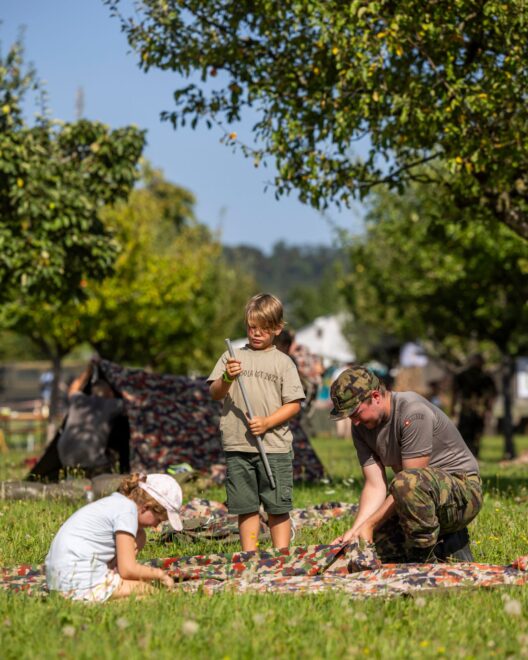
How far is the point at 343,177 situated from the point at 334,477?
13.1ft

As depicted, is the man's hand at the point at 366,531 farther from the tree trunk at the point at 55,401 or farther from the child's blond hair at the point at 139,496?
the tree trunk at the point at 55,401

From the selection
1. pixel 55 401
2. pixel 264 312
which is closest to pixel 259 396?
pixel 264 312

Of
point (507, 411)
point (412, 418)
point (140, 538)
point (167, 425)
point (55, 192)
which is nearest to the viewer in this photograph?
point (140, 538)

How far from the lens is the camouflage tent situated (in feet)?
37.6

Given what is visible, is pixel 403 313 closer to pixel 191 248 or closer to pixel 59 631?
pixel 191 248

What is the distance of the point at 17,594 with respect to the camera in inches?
202

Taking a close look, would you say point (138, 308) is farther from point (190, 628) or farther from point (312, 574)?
point (190, 628)

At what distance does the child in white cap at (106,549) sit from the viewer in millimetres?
5062

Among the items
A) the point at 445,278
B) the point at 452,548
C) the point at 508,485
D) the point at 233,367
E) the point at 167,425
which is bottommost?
the point at 508,485

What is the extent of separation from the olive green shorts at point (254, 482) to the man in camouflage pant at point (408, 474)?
1.82 feet

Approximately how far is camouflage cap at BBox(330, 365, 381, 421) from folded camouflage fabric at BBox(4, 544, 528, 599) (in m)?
0.86

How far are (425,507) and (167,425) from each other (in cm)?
631

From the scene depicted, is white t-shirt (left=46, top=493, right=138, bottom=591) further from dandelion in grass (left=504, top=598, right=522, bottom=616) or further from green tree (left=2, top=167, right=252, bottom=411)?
green tree (left=2, top=167, right=252, bottom=411)

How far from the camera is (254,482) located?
6.55 meters
